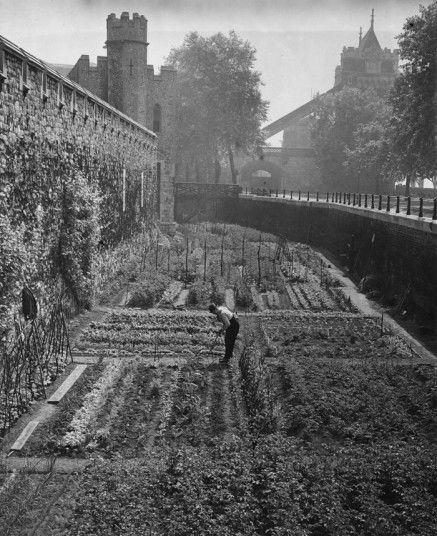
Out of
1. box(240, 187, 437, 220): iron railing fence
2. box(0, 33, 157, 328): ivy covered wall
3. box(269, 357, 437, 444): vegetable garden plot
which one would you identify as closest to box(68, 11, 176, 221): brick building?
box(240, 187, 437, 220): iron railing fence

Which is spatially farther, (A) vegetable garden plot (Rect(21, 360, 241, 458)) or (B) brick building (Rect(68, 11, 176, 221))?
(B) brick building (Rect(68, 11, 176, 221))

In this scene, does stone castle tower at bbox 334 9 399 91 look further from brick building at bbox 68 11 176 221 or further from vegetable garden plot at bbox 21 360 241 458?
vegetable garden plot at bbox 21 360 241 458

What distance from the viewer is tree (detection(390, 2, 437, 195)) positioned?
103 ft

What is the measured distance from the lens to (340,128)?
6325 cm

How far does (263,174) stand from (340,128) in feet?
41.4

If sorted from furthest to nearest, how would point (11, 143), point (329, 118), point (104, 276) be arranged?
point (329, 118) < point (104, 276) < point (11, 143)

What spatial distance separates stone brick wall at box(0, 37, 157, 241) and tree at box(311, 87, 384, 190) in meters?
38.2

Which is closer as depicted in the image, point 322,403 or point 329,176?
point 322,403

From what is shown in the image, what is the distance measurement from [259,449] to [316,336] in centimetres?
715

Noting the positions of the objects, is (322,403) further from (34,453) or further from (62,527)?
(62,527)

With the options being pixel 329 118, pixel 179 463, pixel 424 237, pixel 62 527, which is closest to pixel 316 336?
pixel 424 237

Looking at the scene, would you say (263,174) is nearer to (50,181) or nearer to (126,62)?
(126,62)

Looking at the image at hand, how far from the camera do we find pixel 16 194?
42.8ft

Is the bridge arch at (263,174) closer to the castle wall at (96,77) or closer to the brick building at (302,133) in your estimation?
the brick building at (302,133)
